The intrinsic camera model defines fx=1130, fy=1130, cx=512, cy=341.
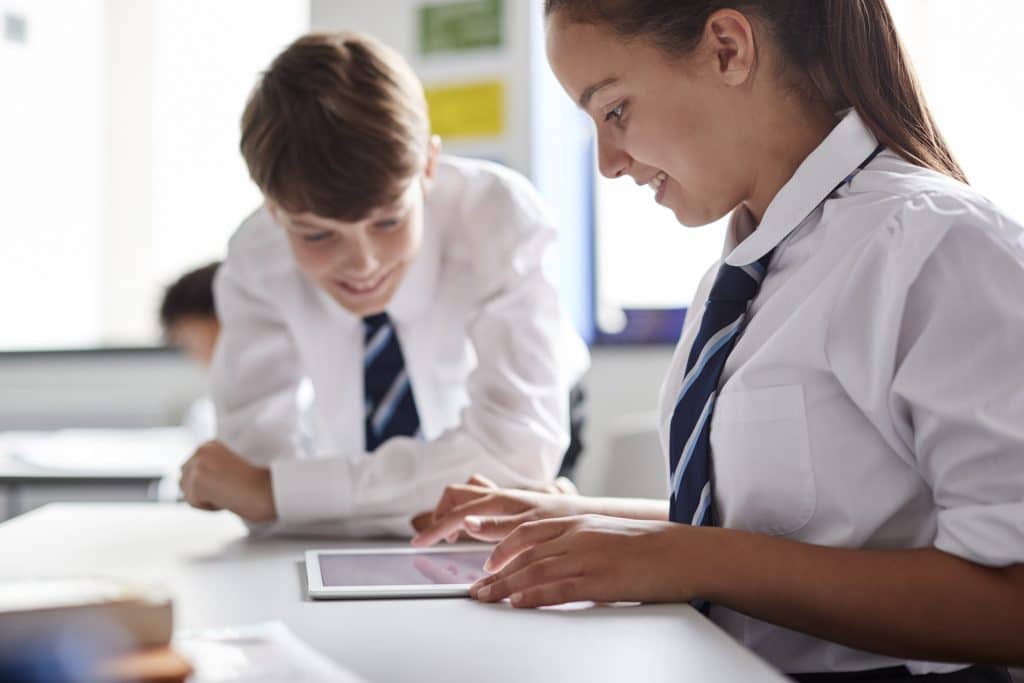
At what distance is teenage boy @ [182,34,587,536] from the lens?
1.44 metres

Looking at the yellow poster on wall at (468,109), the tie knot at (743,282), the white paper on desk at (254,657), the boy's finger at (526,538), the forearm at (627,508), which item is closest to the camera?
the white paper on desk at (254,657)

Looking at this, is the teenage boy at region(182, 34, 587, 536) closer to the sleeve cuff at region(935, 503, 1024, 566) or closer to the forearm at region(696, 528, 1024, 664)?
the forearm at region(696, 528, 1024, 664)

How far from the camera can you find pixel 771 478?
973 millimetres

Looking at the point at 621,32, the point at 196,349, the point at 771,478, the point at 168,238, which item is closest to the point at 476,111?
the point at 196,349

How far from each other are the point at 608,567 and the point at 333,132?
78cm

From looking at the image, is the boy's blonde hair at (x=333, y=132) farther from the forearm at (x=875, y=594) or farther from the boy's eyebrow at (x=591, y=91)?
the forearm at (x=875, y=594)

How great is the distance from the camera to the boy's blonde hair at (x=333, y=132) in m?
1.45

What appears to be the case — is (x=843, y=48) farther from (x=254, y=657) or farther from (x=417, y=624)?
(x=254, y=657)

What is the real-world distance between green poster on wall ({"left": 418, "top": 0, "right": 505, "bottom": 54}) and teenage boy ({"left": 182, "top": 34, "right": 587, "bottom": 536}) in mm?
1760

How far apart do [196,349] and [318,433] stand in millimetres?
1593

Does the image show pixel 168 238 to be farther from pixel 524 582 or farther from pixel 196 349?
pixel 524 582

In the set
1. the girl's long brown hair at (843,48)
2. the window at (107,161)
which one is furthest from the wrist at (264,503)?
the window at (107,161)

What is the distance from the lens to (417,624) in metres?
0.85

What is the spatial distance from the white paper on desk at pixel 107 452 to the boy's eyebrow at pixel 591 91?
156 centimetres
